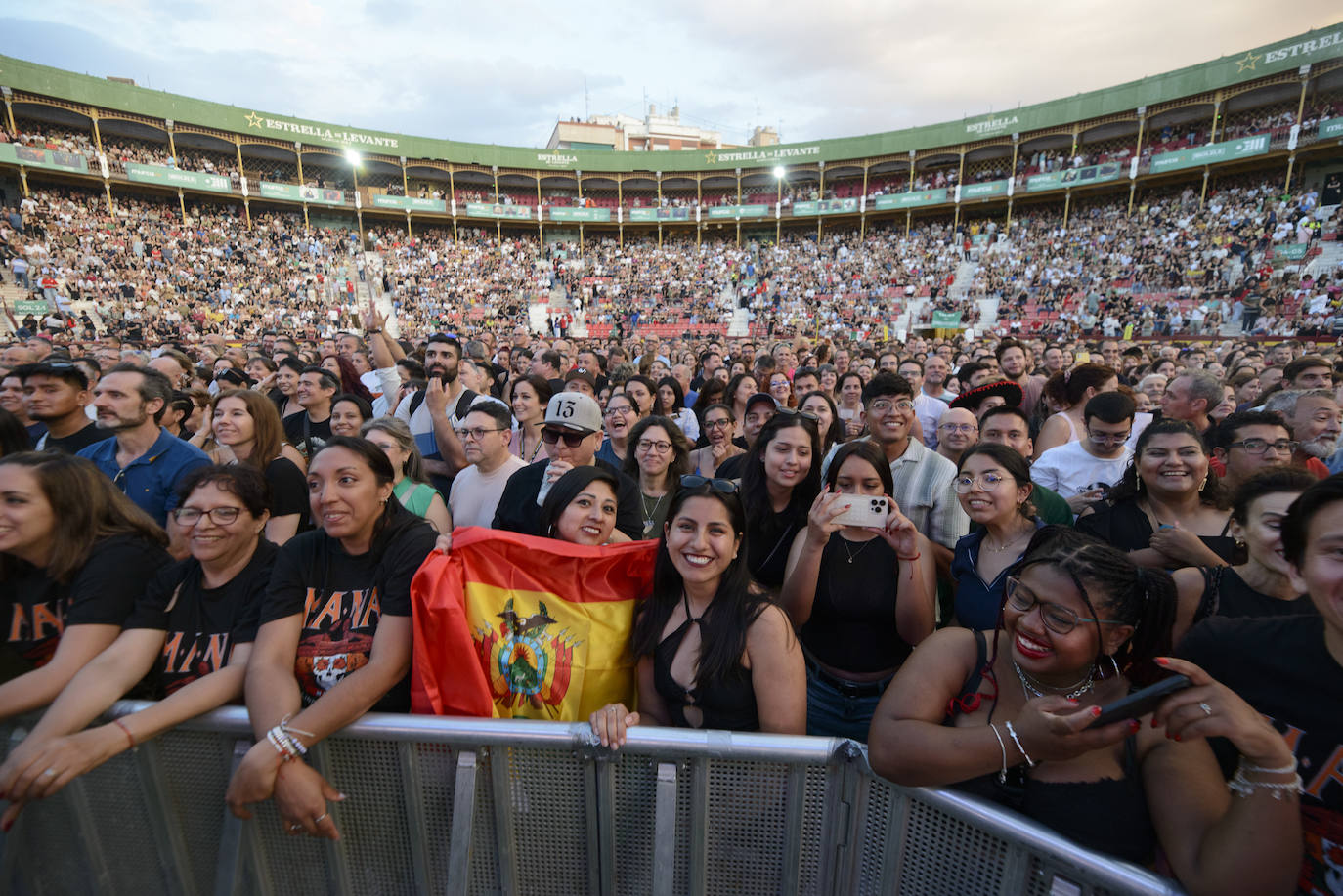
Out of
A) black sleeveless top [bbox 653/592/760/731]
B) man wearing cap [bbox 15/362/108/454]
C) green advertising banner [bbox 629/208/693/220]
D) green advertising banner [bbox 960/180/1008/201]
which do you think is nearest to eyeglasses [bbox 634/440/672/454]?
black sleeveless top [bbox 653/592/760/731]

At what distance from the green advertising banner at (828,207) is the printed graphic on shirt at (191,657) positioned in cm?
3727

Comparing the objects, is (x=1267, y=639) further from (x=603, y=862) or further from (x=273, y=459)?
(x=273, y=459)

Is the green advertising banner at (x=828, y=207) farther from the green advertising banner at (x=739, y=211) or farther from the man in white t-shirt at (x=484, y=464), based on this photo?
the man in white t-shirt at (x=484, y=464)

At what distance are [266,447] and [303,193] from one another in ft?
118

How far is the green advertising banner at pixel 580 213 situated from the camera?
37000mm

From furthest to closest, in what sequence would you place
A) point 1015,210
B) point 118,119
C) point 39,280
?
point 1015,210 < point 118,119 < point 39,280

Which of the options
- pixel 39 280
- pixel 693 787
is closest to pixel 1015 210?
pixel 693 787

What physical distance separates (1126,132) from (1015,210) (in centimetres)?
550

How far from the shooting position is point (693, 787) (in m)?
1.76

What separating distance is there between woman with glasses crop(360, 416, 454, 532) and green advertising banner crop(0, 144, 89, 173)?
34842mm

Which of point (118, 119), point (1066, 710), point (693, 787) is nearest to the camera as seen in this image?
point (1066, 710)

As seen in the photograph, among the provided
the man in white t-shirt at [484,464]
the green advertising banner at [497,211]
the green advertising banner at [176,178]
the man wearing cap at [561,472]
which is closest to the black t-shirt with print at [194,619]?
the man wearing cap at [561,472]

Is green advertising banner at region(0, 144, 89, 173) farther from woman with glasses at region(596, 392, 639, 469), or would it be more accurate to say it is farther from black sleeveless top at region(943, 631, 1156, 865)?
black sleeveless top at region(943, 631, 1156, 865)

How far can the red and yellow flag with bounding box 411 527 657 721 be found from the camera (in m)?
2.05
